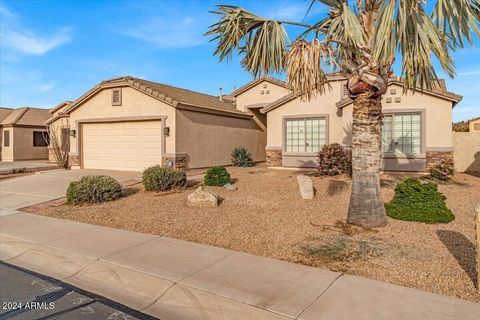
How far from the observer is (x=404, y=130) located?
14.5 meters

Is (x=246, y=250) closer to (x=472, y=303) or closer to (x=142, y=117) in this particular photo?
(x=472, y=303)

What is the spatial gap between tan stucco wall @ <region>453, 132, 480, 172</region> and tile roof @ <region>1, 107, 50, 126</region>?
28.1 metres

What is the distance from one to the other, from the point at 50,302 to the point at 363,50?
6.59 m

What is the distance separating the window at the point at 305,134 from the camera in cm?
1634

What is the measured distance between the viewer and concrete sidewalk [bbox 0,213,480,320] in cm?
391

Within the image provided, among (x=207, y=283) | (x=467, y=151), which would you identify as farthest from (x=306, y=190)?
(x=467, y=151)

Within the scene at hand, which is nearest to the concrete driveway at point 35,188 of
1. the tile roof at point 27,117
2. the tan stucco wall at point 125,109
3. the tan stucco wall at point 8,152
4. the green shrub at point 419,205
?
the tan stucco wall at point 125,109

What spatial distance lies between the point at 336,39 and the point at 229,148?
1291cm

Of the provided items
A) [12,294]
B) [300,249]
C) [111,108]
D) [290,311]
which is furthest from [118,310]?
[111,108]

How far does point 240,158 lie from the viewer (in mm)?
19500

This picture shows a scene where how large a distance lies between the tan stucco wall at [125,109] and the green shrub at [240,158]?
15.5 ft

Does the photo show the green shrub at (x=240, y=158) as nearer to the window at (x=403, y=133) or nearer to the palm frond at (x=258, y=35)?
the window at (x=403, y=133)

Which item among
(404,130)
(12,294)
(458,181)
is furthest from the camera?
(404,130)

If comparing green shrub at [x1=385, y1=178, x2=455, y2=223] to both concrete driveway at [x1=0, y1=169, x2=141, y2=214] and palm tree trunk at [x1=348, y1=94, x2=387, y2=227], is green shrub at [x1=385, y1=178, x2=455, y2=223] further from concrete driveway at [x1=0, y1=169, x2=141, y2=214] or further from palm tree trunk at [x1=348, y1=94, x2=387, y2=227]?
concrete driveway at [x1=0, y1=169, x2=141, y2=214]
